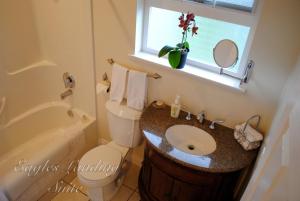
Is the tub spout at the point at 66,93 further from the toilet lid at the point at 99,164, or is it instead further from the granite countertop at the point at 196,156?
the granite countertop at the point at 196,156

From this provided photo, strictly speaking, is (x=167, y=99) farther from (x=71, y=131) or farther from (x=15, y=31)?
(x=15, y=31)

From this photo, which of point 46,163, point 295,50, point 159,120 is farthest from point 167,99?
point 46,163

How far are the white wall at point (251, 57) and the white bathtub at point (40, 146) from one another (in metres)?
0.62

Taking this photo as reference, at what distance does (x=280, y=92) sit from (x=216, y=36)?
0.49 m

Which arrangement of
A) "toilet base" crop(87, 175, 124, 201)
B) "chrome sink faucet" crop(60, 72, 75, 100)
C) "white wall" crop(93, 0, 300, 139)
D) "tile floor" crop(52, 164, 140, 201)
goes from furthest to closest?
1. "chrome sink faucet" crop(60, 72, 75, 100)
2. "tile floor" crop(52, 164, 140, 201)
3. "toilet base" crop(87, 175, 124, 201)
4. "white wall" crop(93, 0, 300, 139)

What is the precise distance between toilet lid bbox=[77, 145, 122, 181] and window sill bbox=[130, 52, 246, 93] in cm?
77

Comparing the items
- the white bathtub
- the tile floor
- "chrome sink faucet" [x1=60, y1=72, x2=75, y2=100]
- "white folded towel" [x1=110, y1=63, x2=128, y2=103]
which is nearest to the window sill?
"white folded towel" [x1=110, y1=63, x2=128, y2=103]

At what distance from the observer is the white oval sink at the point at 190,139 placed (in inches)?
60.1

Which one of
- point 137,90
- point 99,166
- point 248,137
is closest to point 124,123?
point 137,90

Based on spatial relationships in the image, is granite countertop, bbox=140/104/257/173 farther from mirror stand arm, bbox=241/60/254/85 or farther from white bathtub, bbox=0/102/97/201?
white bathtub, bbox=0/102/97/201

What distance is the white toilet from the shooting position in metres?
1.72

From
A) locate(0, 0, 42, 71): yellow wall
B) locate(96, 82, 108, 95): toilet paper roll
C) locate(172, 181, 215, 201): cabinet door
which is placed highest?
locate(0, 0, 42, 71): yellow wall

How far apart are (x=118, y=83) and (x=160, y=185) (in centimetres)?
79

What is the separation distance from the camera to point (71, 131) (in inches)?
81.0
